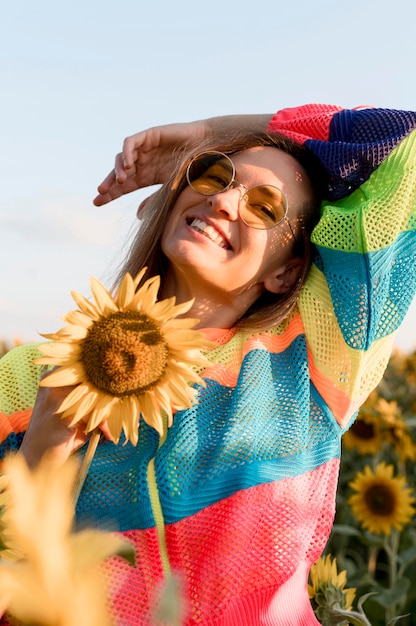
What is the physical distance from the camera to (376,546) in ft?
11.2

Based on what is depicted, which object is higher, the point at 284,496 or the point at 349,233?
the point at 349,233

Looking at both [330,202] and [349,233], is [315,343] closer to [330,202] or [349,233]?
[349,233]

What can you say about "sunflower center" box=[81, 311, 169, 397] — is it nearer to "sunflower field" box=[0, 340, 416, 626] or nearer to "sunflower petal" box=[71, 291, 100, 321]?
"sunflower petal" box=[71, 291, 100, 321]

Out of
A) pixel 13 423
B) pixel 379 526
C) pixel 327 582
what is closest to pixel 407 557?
pixel 379 526

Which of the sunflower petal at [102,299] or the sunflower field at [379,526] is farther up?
the sunflower petal at [102,299]

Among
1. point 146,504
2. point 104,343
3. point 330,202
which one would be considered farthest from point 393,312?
point 104,343

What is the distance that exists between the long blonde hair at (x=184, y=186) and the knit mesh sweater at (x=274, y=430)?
0.17 feet

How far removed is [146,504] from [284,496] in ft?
0.96

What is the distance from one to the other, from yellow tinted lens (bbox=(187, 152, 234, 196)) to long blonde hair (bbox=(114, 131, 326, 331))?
80mm

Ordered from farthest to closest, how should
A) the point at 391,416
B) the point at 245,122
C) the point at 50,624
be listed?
the point at 391,416 → the point at 245,122 → the point at 50,624

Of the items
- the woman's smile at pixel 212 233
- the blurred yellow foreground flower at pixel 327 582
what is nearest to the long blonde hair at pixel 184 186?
the woman's smile at pixel 212 233

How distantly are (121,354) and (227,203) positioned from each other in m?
0.72

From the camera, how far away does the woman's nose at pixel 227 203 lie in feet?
5.71

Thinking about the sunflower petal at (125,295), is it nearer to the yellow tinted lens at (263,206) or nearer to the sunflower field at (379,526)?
the yellow tinted lens at (263,206)
